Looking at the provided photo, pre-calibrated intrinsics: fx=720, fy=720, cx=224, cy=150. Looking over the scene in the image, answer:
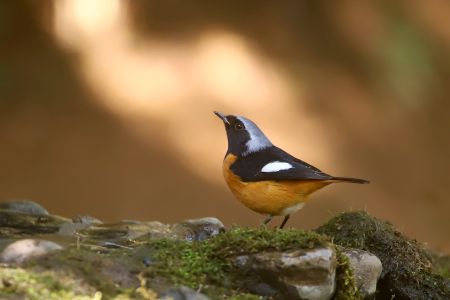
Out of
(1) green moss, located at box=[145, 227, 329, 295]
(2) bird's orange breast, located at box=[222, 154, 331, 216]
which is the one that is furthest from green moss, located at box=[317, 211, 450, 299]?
(1) green moss, located at box=[145, 227, 329, 295]

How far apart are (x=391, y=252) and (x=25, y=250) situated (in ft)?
7.61

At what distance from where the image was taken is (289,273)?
10.6ft

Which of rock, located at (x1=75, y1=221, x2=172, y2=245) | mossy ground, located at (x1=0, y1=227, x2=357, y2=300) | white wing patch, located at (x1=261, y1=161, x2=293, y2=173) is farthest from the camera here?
white wing patch, located at (x1=261, y1=161, x2=293, y2=173)

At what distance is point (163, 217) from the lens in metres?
8.70

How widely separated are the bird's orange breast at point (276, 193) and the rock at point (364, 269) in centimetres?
63

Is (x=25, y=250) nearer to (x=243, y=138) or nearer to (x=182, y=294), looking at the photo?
(x=182, y=294)

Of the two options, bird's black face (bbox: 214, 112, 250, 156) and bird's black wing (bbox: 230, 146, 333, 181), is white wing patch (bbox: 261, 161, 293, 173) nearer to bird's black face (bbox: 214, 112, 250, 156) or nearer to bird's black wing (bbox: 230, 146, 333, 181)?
bird's black wing (bbox: 230, 146, 333, 181)

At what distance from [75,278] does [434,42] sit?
797 centimetres

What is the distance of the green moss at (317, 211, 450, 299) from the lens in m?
4.36

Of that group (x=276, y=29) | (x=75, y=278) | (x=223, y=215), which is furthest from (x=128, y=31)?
(x=75, y=278)

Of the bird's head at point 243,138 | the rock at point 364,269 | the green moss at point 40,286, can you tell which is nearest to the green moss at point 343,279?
the rock at point 364,269

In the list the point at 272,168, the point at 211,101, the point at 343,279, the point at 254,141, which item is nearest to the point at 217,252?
the point at 343,279

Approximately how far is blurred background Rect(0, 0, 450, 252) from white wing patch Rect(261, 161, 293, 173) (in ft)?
13.7

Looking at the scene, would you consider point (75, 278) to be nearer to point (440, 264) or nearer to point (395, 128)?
point (440, 264)
